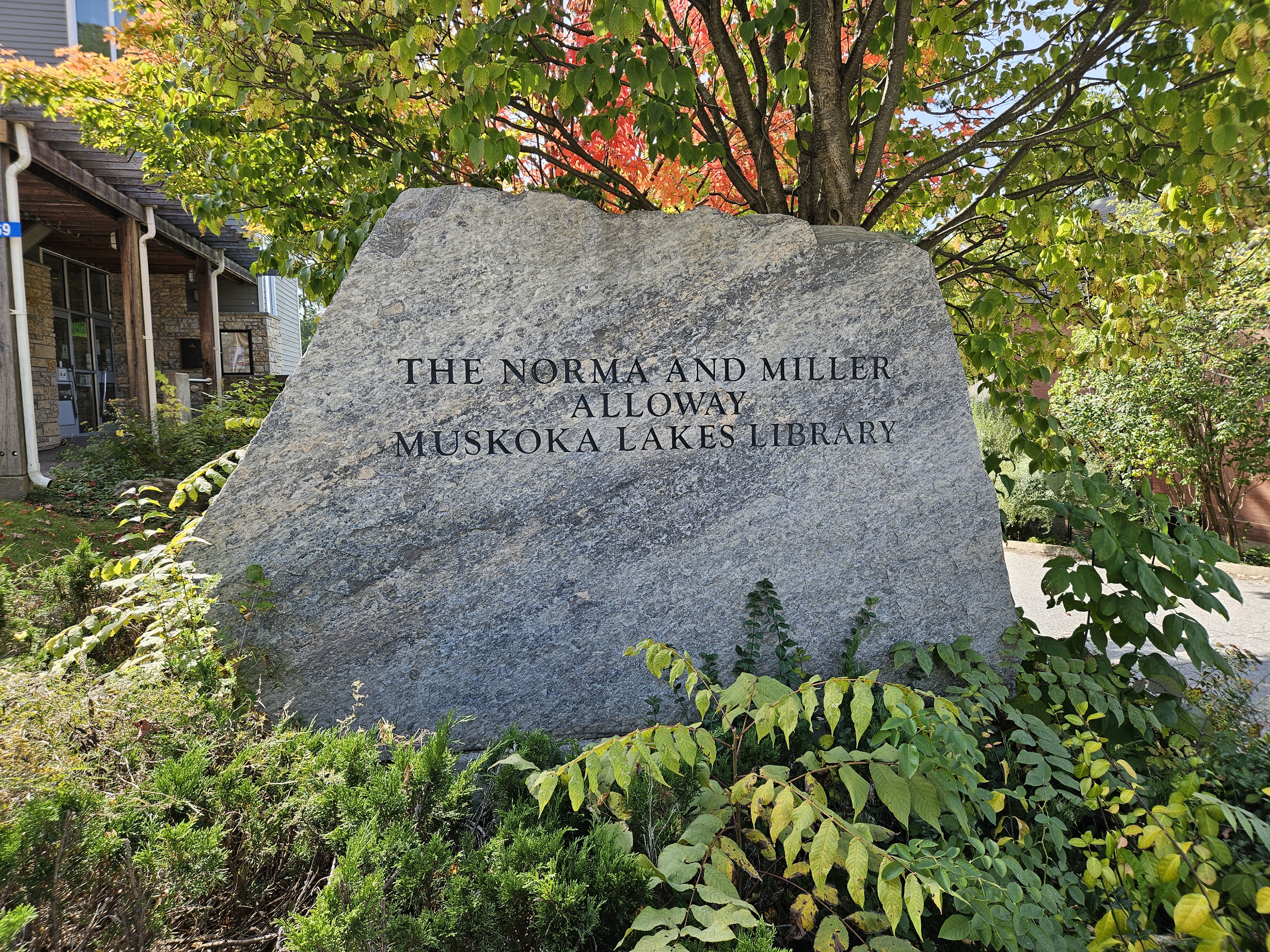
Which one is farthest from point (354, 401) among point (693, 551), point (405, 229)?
point (693, 551)

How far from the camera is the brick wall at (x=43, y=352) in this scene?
36.0 feet

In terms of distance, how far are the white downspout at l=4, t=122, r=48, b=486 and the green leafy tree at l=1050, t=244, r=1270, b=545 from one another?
10.6m

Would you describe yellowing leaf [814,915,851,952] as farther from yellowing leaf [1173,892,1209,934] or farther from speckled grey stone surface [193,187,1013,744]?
speckled grey stone surface [193,187,1013,744]

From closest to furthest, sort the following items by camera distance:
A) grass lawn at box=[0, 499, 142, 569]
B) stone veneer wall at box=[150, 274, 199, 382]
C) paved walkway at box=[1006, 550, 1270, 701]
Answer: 1. grass lawn at box=[0, 499, 142, 569]
2. paved walkway at box=[1006, 550, 1270, 701]
3. stone veneer wall at box=[150, 274, 199, 382]

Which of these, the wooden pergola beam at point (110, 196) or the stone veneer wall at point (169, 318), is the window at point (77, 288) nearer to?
the wooden pergola beam at point (110, 196)

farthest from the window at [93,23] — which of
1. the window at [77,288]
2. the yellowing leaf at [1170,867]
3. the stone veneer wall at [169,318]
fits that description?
the yellowing leaf at [1170,867]

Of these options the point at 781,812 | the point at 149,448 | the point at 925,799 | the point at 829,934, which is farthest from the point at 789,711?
the point at 149,448

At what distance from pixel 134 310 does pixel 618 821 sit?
11.6 m

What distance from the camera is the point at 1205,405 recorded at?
8.55 metres

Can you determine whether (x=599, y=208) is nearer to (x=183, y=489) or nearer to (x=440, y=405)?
(x=440, y=405)

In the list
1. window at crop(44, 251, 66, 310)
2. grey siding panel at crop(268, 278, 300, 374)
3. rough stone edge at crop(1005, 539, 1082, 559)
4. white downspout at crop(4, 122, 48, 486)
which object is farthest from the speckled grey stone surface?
grey siding panel at crop(268, 278, 300, 374)

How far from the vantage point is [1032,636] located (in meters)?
3.38

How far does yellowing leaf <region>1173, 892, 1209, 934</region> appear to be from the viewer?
5.06 ft

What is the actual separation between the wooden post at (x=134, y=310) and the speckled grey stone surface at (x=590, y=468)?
9379mm
